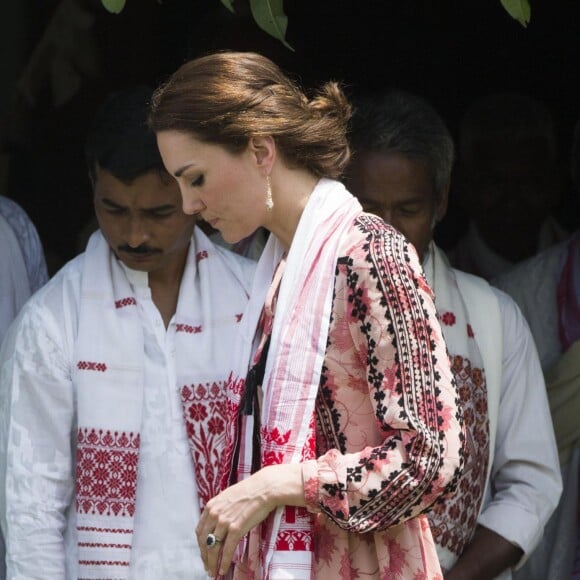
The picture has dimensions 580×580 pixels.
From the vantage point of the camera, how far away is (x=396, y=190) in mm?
4090

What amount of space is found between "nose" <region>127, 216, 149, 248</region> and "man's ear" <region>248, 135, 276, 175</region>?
Result: 0.89m

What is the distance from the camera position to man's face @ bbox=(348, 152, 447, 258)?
4.09m

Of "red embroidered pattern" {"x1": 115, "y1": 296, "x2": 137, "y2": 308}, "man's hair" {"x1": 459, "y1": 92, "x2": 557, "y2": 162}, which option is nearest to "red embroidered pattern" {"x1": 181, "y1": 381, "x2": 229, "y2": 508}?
"red embroidered pattern" {"x1": 115, "y1": 296, "x2": 137, "y2": 308}

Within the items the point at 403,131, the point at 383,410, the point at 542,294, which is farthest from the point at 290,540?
the point at 542,294

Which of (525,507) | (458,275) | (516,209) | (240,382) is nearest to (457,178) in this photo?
(516,209)

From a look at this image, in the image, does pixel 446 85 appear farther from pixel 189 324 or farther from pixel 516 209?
pixel 189 324

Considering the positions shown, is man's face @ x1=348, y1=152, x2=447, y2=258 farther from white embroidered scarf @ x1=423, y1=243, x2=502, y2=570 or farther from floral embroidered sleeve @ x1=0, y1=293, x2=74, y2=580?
floral embroidered sleeve @ x1=0, y1=293, x2=74, y2=580

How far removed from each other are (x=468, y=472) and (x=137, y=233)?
1012 mm

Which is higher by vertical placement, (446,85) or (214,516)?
(214,516)

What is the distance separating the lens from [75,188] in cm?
577

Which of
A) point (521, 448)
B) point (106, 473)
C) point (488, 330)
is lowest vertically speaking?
point (521, 448)

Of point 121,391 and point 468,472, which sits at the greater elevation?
point 121,391

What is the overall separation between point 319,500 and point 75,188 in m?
3.12

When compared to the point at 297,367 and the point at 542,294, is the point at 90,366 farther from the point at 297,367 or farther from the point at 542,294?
the point at 542,294
